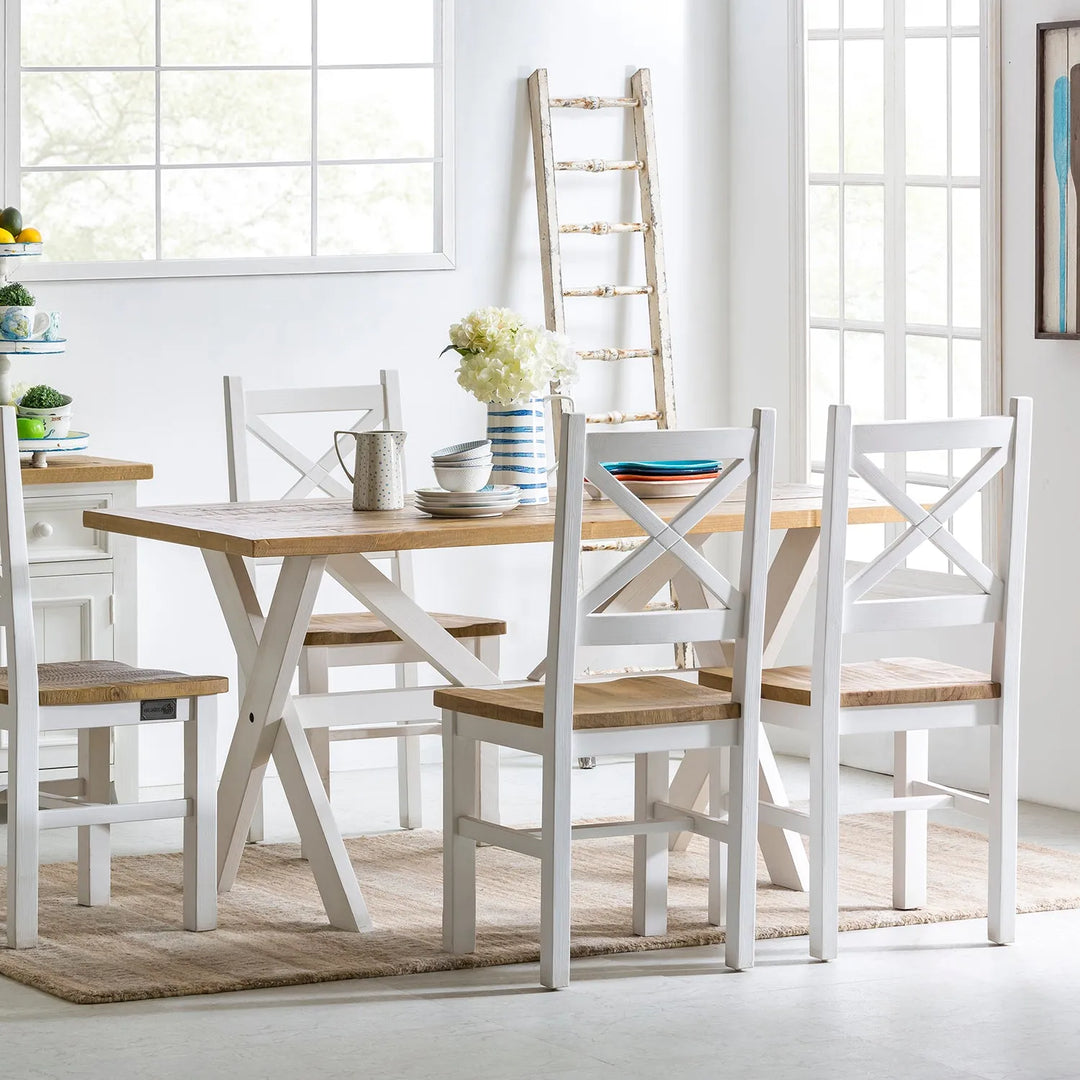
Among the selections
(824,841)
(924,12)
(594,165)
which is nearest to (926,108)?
(924,12)

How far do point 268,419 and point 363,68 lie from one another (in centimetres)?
105

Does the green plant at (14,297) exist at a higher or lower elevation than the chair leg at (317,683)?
higher

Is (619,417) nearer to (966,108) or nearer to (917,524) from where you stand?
(966,108)

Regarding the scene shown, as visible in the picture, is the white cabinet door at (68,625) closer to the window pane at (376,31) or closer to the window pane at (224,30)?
the window pane at (376,31)

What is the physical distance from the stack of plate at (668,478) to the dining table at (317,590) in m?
0.03

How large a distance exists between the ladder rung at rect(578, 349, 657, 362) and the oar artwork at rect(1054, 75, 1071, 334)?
4.70 ft

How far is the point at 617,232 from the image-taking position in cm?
641

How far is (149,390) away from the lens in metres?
5.75

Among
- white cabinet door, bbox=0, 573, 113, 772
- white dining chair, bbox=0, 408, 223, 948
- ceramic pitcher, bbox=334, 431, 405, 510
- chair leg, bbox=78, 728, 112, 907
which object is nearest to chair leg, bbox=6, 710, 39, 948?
white dining chair, bbox=0, 408, 223, 948

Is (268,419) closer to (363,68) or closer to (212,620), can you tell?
(212,620)

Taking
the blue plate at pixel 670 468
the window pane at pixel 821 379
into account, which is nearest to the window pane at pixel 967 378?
the window pane at pixel 821 379

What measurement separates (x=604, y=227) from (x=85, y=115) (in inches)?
93.5

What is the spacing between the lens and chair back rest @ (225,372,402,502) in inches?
205

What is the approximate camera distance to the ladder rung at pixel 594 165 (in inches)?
246
